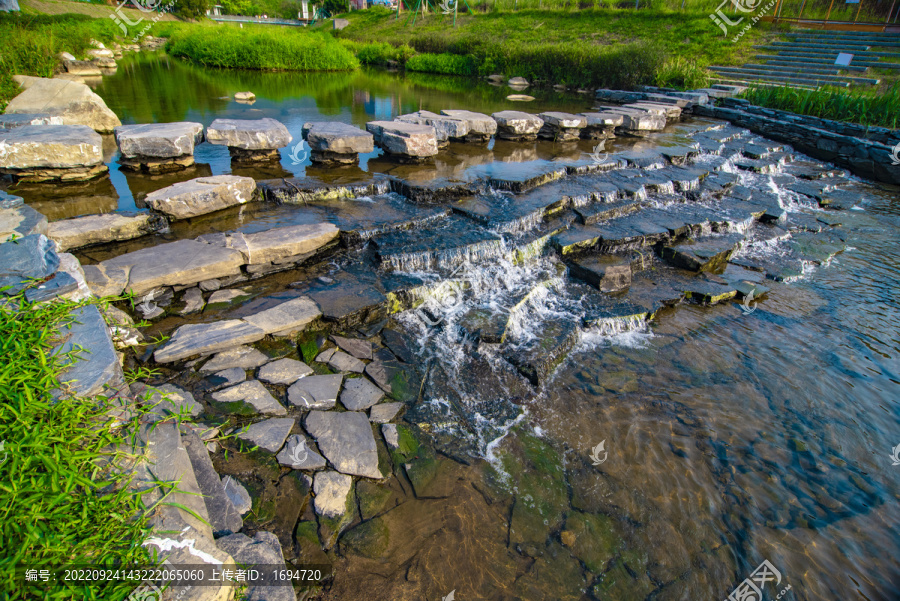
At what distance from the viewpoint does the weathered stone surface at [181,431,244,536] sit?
6.43 feet

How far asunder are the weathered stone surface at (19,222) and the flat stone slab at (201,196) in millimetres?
925

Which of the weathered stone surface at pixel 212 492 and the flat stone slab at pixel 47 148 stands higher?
the flat stone slab at pixel 47 148

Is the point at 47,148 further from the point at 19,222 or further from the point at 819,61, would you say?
the point at 819,61

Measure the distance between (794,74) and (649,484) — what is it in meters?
16.5

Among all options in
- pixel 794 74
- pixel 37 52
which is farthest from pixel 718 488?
pixel 794 74

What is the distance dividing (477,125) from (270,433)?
21.3 ft

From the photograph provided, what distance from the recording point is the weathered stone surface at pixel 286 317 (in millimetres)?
3188

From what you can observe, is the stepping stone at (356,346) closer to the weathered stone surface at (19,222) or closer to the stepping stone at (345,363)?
the stepping stone at (345,363)

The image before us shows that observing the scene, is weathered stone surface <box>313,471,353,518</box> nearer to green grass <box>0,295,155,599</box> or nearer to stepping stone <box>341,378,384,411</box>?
stepping stone <box>341,378,384,411</box>

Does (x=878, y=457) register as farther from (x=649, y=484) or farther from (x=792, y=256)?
(x=792, y=256)

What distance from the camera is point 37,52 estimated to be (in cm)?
873

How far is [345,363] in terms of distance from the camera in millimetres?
3178

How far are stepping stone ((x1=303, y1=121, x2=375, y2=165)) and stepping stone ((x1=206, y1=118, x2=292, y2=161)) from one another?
39 cm

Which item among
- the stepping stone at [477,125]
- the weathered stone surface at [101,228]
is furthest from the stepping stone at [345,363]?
the stepping stone at [477,125]
